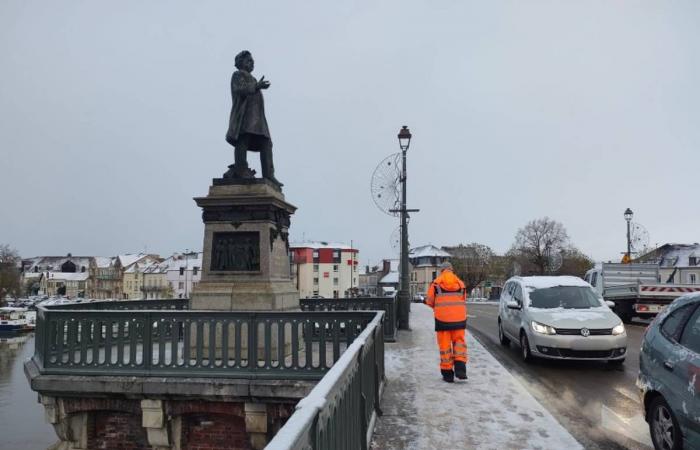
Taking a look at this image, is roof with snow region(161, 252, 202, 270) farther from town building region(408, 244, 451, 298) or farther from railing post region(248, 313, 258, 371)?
railing post region(248, 313, 258, 371)

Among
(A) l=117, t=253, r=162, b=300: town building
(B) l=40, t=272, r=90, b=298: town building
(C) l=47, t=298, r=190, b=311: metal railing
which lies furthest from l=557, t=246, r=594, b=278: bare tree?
(B) l=40, t=272, r=90, b=298: town building

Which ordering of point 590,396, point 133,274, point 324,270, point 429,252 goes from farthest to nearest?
point 133,274
point 429,252
point 324,270
point 590,396

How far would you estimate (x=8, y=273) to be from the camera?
254 feet

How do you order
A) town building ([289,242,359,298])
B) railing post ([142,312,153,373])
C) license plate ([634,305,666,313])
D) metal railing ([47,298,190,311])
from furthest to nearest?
1. town building ([289,242,359,298])
2. license plate ([634,305,666,313])
3. metal railing ([47,298,190,311])
4. railing post ([142,312,153,373])

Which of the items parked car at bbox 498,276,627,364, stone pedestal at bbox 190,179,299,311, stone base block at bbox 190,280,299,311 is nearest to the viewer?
stone base block at bbox 190,280,299,311

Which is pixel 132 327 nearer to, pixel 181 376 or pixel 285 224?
pixel 181 376

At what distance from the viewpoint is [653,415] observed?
484 centimetres

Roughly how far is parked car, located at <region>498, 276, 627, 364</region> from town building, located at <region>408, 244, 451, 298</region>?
302 feet

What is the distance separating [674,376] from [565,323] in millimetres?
4885

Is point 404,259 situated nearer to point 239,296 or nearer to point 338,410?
point 239,296

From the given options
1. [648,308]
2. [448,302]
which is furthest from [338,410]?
[648,308]

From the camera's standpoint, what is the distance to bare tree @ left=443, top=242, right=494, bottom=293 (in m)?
84.1

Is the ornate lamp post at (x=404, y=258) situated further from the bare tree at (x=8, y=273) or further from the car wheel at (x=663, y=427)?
the bare tree at (x=8, y=273)

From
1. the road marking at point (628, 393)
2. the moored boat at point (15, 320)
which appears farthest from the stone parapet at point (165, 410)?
the moored boat at point (15, 320)
